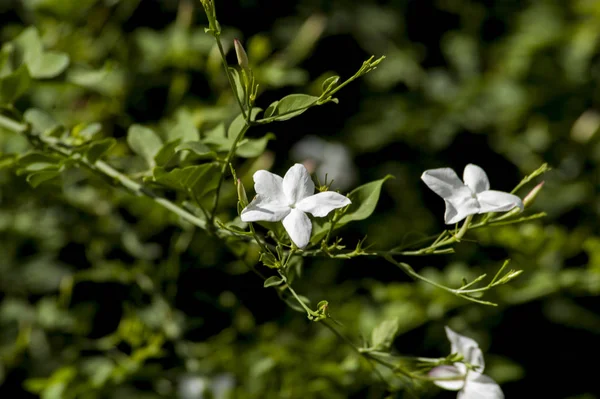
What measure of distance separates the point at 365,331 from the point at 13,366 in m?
0.88

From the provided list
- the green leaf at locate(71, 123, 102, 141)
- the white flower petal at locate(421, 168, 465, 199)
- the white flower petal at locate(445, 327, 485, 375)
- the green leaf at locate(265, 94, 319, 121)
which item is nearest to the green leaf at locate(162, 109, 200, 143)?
the green leaf at locate(71, 123, 102, 141)

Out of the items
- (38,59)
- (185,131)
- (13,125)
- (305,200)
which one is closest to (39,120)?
(13,125)

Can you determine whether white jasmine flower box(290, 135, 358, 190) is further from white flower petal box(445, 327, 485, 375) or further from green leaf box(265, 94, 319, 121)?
green leaf box(265, 94, 319, 121)

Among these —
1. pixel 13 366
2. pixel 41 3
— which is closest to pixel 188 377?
pixel 13 366

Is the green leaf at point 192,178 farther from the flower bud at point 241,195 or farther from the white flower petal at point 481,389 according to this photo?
the white flower petal at point 481,389

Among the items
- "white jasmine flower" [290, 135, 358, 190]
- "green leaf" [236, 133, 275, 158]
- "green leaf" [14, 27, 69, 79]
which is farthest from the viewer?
"white jasmine flower" [290, 135, 358, 190]

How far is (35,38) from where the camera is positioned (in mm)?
1323

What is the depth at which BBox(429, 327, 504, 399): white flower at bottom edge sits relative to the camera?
994 mm

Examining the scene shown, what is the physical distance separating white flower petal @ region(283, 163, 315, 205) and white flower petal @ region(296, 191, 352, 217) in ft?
0.04

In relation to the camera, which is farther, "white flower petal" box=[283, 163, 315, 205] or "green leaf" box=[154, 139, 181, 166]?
"green leaf" box=[154, 139, 181, 166]

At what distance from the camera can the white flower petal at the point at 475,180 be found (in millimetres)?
956

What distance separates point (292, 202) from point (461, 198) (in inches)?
9.5

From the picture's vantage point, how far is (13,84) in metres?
1.18

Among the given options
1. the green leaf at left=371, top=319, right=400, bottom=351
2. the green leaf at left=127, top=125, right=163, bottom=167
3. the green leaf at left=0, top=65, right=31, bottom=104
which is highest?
the green leaf at left=0, top=65, right=31, bottom=104
